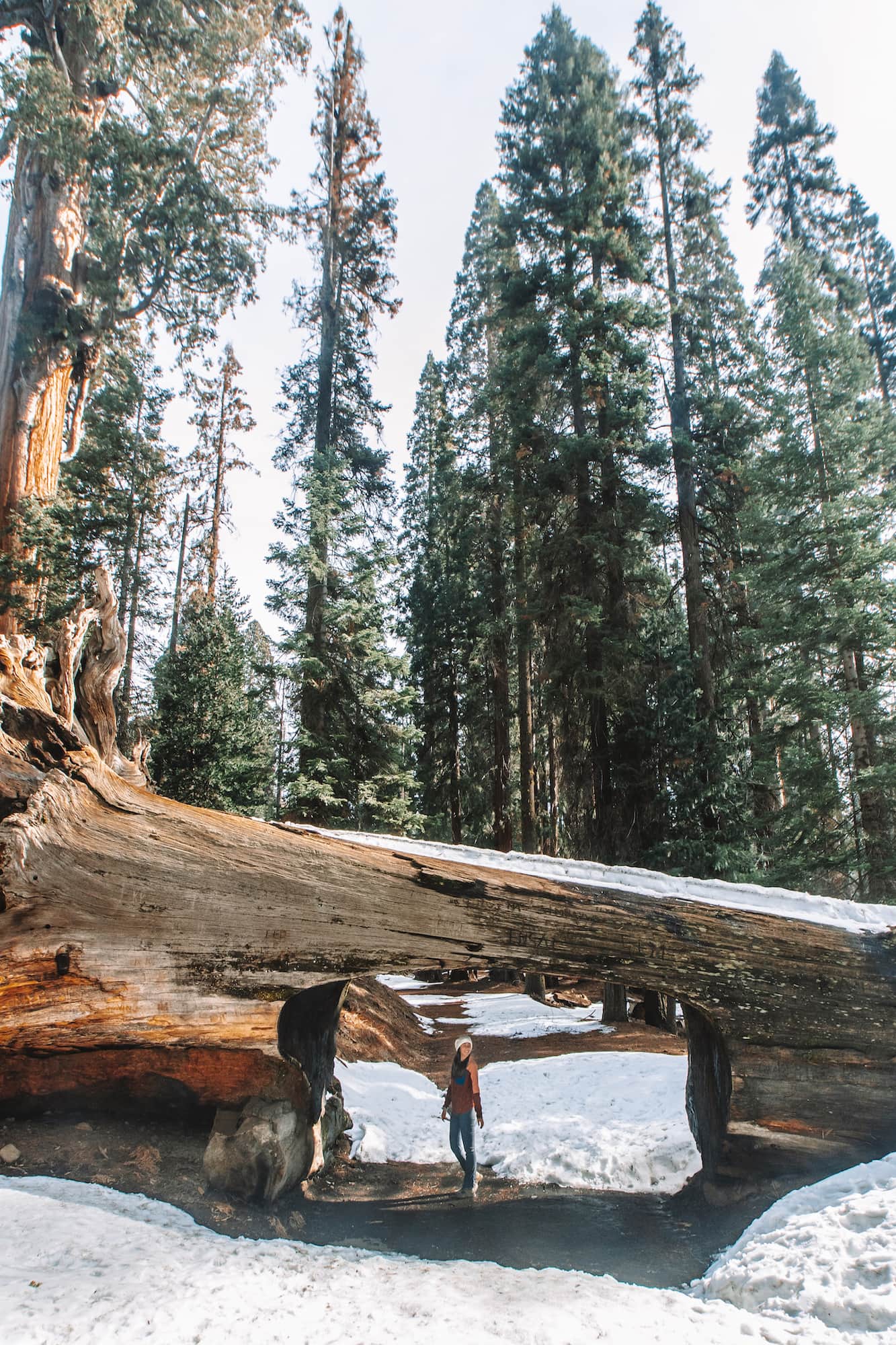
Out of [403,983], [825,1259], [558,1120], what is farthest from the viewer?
[403,983]

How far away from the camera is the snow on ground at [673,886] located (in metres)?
6.80

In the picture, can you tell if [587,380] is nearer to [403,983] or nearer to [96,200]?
[96,200]

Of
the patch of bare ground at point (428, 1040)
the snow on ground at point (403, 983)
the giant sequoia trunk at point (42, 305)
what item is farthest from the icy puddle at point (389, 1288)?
the snow on ground at point (403, 983)

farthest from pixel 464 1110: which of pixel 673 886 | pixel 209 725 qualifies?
pixel 209 725

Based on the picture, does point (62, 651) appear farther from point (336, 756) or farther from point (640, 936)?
point (336, 756)

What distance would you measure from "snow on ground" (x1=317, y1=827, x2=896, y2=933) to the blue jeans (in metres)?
2.68

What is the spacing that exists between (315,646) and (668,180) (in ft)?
47.1

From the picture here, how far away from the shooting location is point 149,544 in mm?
18219

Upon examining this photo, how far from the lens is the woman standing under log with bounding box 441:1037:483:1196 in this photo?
7.49 metres

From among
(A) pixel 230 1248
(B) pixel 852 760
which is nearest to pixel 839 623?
(B) pixel 852 760

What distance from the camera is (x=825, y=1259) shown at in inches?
180

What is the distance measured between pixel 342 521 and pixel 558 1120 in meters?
13.5

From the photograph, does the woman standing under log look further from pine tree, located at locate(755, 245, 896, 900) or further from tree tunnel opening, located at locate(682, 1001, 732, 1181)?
pine tree, located at locate(755, 245, 896, 900)

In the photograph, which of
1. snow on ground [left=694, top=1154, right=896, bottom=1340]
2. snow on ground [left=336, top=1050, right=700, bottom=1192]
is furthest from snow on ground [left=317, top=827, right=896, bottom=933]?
snow on ground [left=336, top=1050, right=700, bottom=1192]
